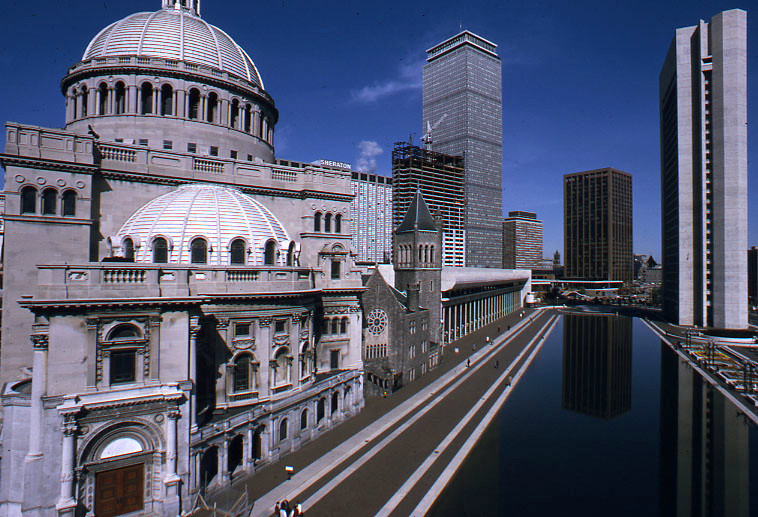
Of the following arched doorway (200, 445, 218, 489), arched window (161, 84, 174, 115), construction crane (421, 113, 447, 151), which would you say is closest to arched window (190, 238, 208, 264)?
arched doorway (200, 445, 218, 489)

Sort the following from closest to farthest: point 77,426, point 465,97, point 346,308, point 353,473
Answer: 1. point 77,426
2. point 353,473
3. point 346,308
4. point 465,97

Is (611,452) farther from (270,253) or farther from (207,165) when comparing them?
(207,165)

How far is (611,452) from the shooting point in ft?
98.2

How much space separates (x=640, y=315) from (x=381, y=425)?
108827 mm

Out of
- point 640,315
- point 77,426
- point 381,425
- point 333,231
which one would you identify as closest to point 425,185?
point 640,315

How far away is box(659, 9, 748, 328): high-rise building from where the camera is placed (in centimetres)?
8594

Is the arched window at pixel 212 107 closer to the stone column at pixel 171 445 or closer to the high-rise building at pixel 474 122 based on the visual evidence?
the stone column at pixel 171 445

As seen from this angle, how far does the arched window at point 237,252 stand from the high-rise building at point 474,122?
452 feet

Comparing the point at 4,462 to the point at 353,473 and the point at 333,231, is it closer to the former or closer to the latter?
the point at 353,473

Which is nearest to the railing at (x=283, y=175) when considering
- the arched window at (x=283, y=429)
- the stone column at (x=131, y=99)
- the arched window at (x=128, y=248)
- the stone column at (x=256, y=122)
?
the stone column at (x=256, y=122)

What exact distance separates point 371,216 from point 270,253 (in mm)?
132767

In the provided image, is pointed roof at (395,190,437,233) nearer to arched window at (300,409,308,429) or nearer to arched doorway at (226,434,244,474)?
arched window at (300,409,308,429)

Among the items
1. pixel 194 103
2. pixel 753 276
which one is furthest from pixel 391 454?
pixel 753 276

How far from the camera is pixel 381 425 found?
33969mm
